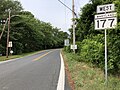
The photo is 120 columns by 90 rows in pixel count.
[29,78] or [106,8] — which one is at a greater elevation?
[106,8]

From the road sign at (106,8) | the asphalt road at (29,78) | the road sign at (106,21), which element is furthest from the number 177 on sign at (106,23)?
the asphalt road at (29,78)

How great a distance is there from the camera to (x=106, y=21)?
993 cm

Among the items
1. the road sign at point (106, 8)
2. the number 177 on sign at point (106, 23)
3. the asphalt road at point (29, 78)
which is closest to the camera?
the number 177 on sign at point (106, 23)

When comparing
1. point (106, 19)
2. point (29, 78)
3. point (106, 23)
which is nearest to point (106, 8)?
point (106, 19)

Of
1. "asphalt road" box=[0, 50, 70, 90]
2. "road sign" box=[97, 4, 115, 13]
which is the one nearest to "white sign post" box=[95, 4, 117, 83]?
"road sign" box=[97, 4, 115, 13]

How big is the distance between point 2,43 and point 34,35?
62.9 ft

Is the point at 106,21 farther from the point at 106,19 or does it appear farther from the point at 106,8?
the point at 106,8

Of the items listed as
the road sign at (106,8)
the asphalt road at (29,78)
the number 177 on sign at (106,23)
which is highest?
the road sign at (106,8)

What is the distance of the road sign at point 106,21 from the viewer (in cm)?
983

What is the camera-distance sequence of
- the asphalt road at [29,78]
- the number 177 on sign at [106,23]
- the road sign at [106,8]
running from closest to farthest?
the number 177 on sign at [106,23] → the road sign at [106,8] → the asphalt road at [29,78]

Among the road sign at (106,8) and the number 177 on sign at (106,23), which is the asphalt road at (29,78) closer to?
the number 177 on sign at (106,23)

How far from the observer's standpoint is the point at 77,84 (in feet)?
34.6

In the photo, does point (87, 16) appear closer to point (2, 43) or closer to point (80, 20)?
point (80, 20)

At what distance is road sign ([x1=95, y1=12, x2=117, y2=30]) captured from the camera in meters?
9.83
